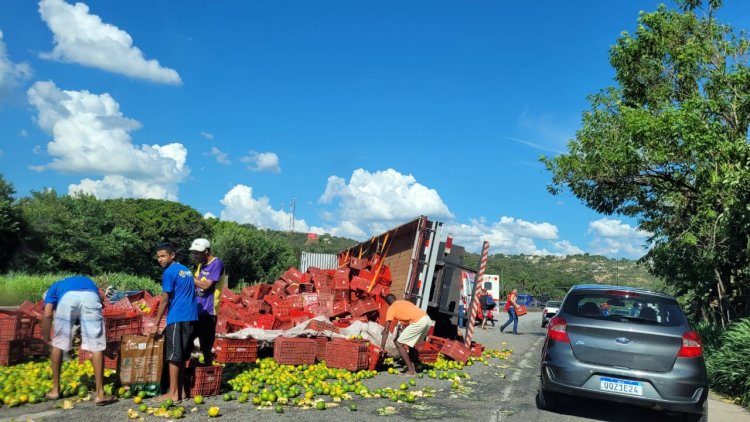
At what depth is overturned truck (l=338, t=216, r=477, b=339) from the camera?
486 inches

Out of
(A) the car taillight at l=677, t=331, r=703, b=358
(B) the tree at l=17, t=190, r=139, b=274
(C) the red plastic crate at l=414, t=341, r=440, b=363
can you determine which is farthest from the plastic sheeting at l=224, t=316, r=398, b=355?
(B) the tree at l=17, t=190, r=139, b=274

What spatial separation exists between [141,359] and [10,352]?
3.18 m

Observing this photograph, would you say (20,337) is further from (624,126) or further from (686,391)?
(624,126)

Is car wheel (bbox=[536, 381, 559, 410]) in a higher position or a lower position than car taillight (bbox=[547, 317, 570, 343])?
lower

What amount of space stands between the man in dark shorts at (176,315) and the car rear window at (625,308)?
16.1 feet

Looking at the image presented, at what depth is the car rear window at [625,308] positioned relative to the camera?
A: 23.3ft

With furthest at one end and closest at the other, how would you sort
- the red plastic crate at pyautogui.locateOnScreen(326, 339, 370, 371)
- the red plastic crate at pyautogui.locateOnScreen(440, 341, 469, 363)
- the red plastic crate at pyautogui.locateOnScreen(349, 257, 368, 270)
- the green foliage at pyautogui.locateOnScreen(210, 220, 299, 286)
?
the green foliage at pyautogui.locateOnScreen(210, 220, 299, 286)
the red plastic crate at pyautogui.locateOnScreen(349, 257, 368, 270)
the red plastic crate at pyautogui.locateOnScreen(440, 341, 469, 363)
the red plastic crate at pyautogui.locateOnScreen(326, 339, 370, 371)

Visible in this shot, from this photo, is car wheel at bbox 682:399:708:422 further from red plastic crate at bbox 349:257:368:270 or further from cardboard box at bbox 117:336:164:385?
red plastic crate at bbox 349:257:368:270

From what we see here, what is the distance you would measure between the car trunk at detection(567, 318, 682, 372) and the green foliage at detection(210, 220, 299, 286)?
4273 centimetres

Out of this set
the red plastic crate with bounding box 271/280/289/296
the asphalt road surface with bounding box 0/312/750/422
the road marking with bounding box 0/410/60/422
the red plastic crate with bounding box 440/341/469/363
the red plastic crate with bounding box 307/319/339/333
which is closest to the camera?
the road marking with bounding box 0/410/60/422

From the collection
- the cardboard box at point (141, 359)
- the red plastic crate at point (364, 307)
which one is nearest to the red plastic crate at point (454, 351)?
the red plastic crate at point (364, 307)

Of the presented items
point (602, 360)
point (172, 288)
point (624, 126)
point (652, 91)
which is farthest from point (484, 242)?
point (172, 288)

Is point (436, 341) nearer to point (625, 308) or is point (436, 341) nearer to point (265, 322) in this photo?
point (265, 322)

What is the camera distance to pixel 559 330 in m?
7.25
